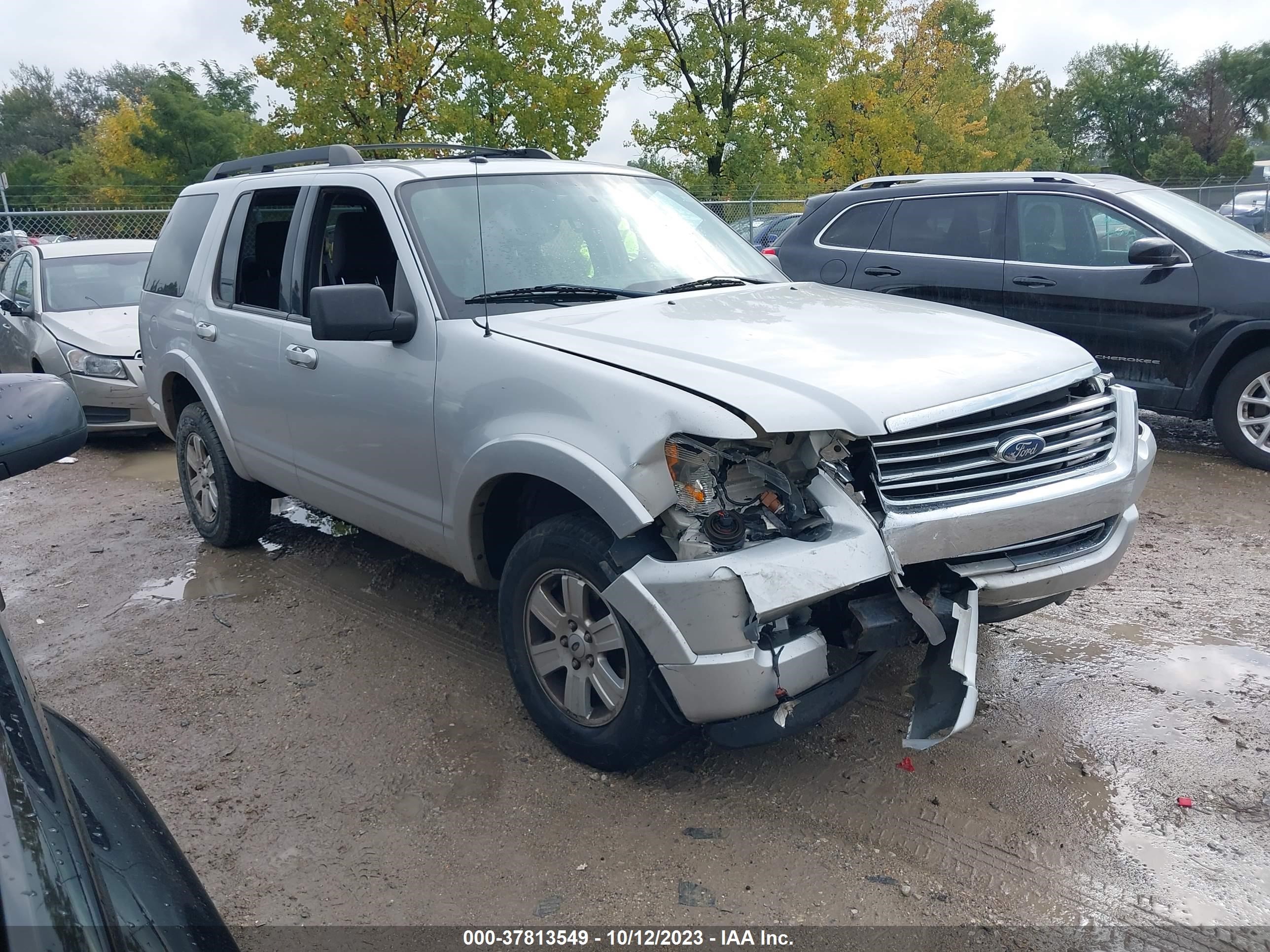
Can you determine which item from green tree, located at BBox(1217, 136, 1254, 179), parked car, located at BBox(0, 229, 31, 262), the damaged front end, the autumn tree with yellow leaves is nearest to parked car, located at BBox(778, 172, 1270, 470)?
the damaged front end

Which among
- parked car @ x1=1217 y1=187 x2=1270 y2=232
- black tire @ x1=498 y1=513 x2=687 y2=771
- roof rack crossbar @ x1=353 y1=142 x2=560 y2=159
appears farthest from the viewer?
parked car @ x1=1217 y1=187 x2=1270 y2=232

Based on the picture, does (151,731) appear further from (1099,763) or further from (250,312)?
(1099,763)

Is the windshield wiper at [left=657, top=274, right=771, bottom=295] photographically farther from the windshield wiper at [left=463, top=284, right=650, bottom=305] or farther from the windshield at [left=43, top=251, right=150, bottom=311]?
the windshield at [left=43, top=251, right=150, bottom=311]

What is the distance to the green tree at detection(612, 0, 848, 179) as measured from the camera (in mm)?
23984

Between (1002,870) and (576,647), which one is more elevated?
(576,647)

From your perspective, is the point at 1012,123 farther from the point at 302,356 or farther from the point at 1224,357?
the point at 302,356

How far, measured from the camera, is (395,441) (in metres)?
3.94

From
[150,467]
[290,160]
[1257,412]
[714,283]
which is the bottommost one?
[150,467]

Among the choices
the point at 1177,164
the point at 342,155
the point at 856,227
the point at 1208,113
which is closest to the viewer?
the point at 342,155

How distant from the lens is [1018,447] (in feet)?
10.2

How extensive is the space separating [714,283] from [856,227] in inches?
167

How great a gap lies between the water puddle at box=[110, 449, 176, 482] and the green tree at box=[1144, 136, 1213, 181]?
52.9m

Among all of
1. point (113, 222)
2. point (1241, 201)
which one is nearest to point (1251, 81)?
point (1241, 201)

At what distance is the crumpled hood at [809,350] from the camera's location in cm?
290
